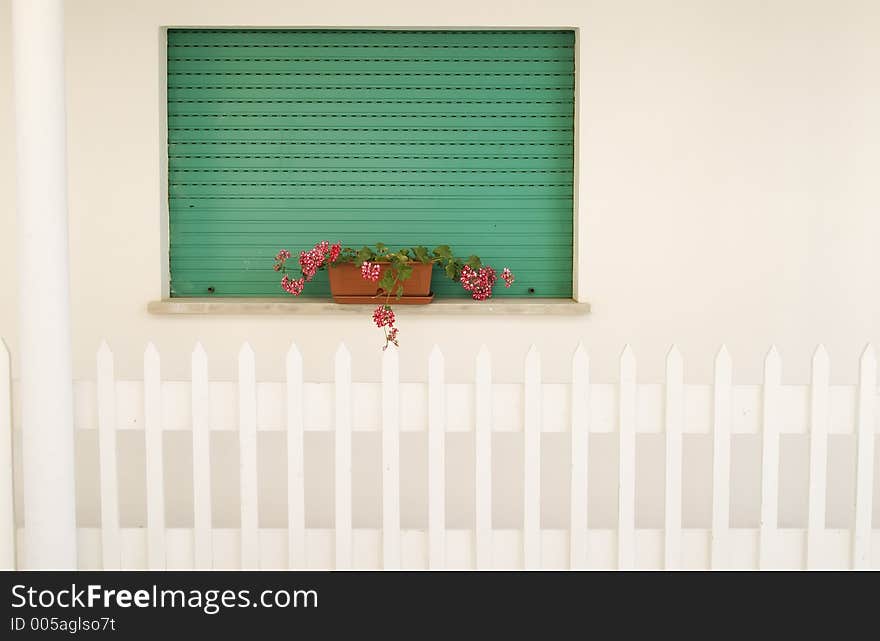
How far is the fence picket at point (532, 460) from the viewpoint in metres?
3.54

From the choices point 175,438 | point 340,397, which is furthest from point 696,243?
point 175,438

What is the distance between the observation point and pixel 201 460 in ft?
11.9

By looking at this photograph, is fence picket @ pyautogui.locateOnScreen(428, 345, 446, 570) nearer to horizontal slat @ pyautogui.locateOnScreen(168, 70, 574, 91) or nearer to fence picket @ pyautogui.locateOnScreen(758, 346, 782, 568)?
fence picket @ pyautogui.locateOnScreen(758, 346, 782, 568)

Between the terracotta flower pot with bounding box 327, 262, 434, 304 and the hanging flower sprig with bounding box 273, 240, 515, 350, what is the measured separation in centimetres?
3

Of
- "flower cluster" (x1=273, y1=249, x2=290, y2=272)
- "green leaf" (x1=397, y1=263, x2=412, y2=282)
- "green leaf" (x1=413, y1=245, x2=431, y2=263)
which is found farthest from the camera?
"flower cluster" (x1=273, y1=249, x2=290, y2=272)

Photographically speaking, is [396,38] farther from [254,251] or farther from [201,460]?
[201,460]

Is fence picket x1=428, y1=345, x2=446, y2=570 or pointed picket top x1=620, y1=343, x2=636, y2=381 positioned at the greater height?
pointed picket top x1=620, y1=343, x2=636, y2=381

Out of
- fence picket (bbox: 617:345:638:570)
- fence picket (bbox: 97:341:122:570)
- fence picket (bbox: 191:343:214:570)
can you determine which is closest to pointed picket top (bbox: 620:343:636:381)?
fence picket (bbox: 617:345:638:570)

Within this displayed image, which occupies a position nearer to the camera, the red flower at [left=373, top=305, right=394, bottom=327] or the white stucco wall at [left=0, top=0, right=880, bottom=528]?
the red flower at [left=373, top=305, right=394, bottom=327]

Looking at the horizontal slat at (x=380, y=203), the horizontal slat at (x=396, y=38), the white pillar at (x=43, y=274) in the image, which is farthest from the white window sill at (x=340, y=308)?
the white pillar at (x=43, y=274)

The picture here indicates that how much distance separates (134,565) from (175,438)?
1.66m

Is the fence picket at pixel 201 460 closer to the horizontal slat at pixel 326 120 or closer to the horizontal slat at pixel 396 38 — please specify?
the horizontal slat at pixel 326 120

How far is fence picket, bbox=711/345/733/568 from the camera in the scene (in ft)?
11.7

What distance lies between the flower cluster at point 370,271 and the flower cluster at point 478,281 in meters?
0.46
